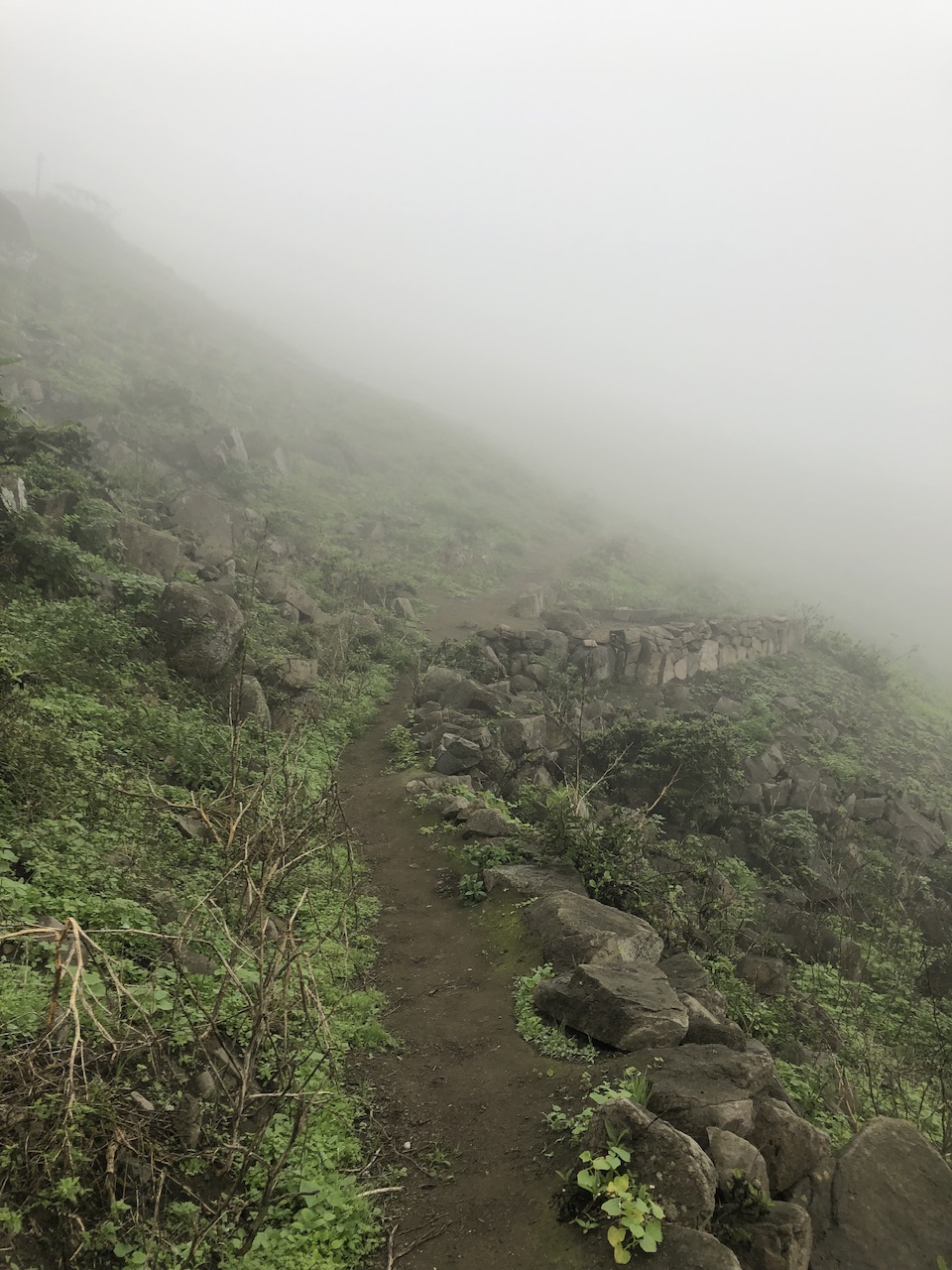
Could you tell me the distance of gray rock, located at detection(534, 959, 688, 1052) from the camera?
541 centimetres

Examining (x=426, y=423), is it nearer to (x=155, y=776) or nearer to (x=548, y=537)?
(x=548, y=537)

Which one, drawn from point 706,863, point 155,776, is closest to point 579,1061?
point 155,776

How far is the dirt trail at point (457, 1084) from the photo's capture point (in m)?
3.98

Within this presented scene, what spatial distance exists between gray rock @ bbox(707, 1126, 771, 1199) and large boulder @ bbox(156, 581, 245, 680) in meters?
9.75

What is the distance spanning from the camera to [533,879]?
8273 millimetres

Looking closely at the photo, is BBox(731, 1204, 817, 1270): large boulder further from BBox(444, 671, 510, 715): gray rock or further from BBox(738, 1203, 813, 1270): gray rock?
BBox(444, 671, 510, 715): gray rock

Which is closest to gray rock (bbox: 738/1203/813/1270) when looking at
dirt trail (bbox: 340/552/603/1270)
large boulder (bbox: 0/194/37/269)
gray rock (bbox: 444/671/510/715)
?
dirt trail (bbox: 340/552/603/1270)

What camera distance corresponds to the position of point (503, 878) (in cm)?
832

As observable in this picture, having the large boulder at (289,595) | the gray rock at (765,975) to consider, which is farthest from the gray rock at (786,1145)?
the large boulder at (289,595)

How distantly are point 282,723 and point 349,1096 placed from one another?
7401 millimetres

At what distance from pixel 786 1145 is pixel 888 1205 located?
57 centimetres

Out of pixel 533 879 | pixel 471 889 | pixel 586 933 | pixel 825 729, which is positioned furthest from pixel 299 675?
pixel 825 729

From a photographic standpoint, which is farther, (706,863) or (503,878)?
(706,863)

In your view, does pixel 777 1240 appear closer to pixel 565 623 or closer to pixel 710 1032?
pixel 710 1032
